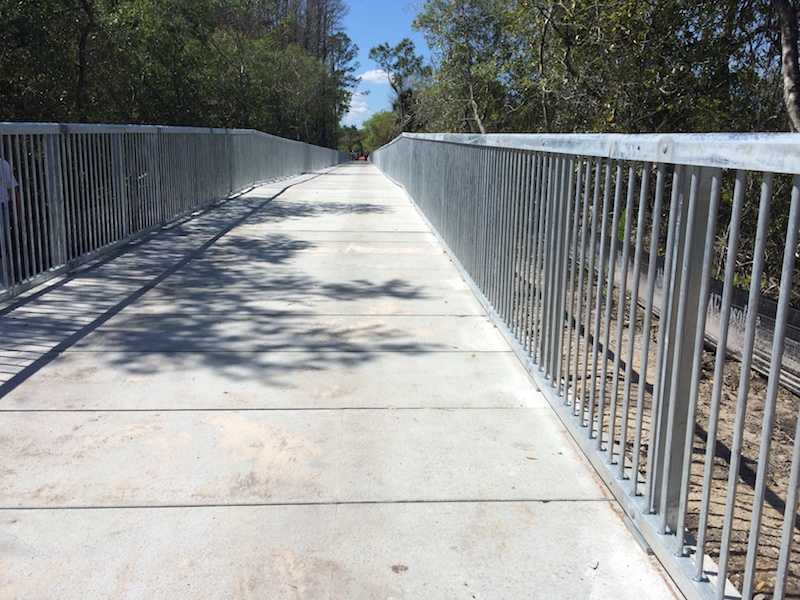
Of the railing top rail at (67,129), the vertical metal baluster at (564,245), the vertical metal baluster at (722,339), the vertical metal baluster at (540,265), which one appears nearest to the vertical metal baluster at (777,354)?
the vertical metal baluster at (722,339)

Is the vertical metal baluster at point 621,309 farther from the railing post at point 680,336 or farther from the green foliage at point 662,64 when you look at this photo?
the green foliage at point 662,64

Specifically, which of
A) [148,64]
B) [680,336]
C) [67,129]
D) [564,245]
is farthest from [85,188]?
[148,64]

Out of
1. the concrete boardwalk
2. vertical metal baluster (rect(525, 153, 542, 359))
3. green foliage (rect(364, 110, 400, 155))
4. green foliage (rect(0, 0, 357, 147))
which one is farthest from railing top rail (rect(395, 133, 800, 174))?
green foliage (rect(364, 110, 400, 155))

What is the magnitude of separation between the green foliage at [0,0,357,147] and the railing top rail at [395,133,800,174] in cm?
1425

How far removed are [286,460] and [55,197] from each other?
4986 mm

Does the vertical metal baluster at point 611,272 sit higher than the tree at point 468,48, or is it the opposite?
the tree at point 468,48

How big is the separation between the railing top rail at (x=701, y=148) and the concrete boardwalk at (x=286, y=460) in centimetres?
147

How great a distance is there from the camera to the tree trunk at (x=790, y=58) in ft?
23.5

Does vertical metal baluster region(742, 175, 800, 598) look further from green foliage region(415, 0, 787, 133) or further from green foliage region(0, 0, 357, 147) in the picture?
green foliage region(0, 0, 357, 147)

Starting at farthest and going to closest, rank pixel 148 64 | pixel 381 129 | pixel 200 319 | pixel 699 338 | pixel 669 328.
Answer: pixel 381 129 < pixel 148 64 < pixel 200 319 < pixel 669 328 < pixel 699 338

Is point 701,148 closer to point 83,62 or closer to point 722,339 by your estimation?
point 722,339

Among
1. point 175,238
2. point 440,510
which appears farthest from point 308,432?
point 175,238

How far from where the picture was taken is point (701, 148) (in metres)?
2.38

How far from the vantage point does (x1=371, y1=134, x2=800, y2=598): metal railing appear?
2.16 meters
